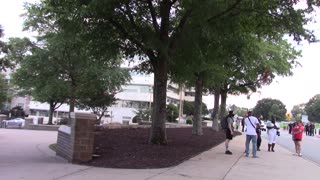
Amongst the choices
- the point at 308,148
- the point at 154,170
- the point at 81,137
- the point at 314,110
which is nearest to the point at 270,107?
the point at 314,110

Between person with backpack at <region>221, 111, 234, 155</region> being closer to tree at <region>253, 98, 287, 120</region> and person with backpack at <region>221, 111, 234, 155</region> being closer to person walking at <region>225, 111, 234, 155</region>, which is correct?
person walking at <region>225, 111, 234, 155</region>

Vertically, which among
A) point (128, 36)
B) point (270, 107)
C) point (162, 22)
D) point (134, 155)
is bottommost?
point (134, 155)

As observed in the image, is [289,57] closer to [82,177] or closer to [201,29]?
[201,29]

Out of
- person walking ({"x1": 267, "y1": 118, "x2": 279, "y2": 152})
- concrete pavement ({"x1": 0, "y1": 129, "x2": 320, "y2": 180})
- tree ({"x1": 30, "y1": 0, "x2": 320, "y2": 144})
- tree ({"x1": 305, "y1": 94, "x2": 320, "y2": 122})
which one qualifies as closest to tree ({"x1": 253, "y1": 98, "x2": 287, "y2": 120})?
tree ({"x1": 305, "y1": 94, "x2": 320, "y2": 122})

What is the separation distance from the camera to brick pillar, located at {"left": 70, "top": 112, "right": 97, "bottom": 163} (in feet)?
41.3

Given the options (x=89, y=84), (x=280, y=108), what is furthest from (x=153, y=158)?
(x=280, y=108)

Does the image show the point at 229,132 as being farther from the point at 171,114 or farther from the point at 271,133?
the point at 171,114

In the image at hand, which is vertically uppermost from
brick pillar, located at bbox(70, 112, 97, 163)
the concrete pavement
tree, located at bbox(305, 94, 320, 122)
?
tree, located at bbox(305, 94, 320, 122)

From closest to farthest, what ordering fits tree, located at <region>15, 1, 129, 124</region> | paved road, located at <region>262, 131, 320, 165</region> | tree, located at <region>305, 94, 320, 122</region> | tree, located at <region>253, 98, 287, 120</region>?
paved road, located at <region>262, 131, 320, 165</region> < tree, located at <region>15, 1, 129, 124</region> < tree, located at <region>305, 94, 320, 122</region> < tree, located at <region>253, 98, 287, 120</region>

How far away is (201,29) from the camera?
1536 centimetres

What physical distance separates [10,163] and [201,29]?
7266 millimetres

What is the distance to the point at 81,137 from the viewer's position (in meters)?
12.7

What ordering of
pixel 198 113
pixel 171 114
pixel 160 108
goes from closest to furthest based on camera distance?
pixel 160 108 < pixel 198 113 < pixel 171 114

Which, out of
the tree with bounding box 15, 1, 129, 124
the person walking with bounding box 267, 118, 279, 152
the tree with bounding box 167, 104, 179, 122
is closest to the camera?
the person walking with bounding box 267, 118, 279, 152
